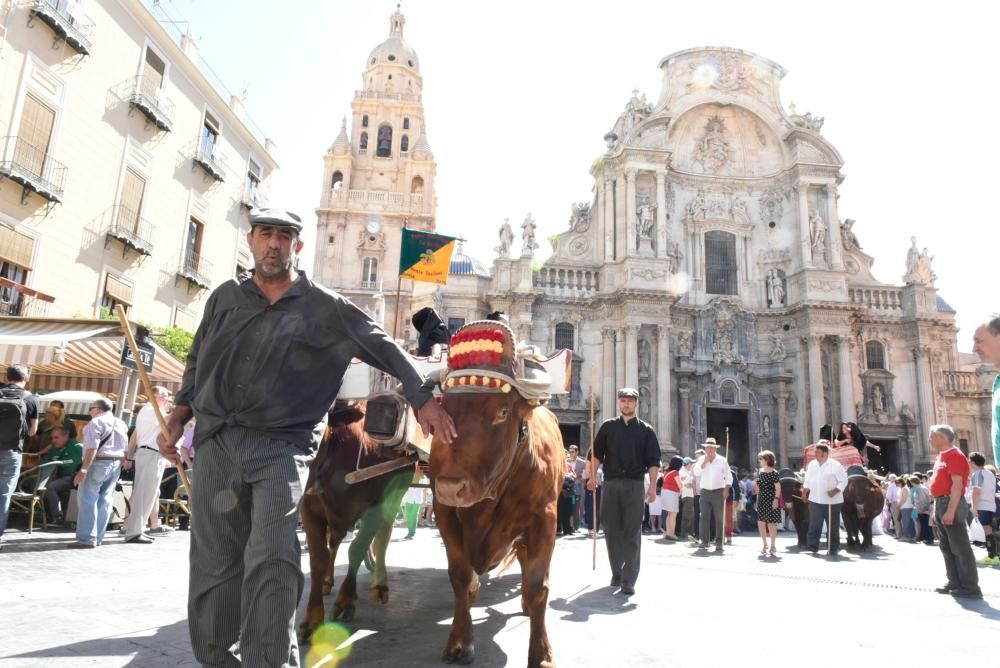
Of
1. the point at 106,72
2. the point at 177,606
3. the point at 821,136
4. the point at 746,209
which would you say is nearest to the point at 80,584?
the point at 177,606

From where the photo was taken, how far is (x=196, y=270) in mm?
22953

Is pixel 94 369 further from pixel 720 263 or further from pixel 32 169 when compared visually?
pixel 720 263

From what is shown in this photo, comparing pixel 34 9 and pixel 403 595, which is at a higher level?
pixel 34 9

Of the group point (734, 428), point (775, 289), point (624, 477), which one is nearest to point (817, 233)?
point (775, 289)

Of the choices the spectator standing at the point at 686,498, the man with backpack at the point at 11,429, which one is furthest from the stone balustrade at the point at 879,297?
the man with backpack at the point at 11,429

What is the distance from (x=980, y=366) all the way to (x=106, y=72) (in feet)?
140

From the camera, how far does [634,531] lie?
643cm

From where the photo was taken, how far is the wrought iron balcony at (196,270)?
21891 mm

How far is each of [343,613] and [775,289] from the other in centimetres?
2969

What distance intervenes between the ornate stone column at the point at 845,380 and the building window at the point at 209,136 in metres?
27.3

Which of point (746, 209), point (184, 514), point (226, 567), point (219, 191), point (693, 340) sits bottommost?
point (184, 514)

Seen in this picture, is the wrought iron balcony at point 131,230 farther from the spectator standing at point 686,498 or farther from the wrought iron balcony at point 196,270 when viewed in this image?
the spectator standing at point 686,498

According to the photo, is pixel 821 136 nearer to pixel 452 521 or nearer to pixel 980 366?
pixel 980 366

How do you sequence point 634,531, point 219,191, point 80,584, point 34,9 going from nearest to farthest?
point 80,584 < point 634,531 < point 34,9 < point 219,191
